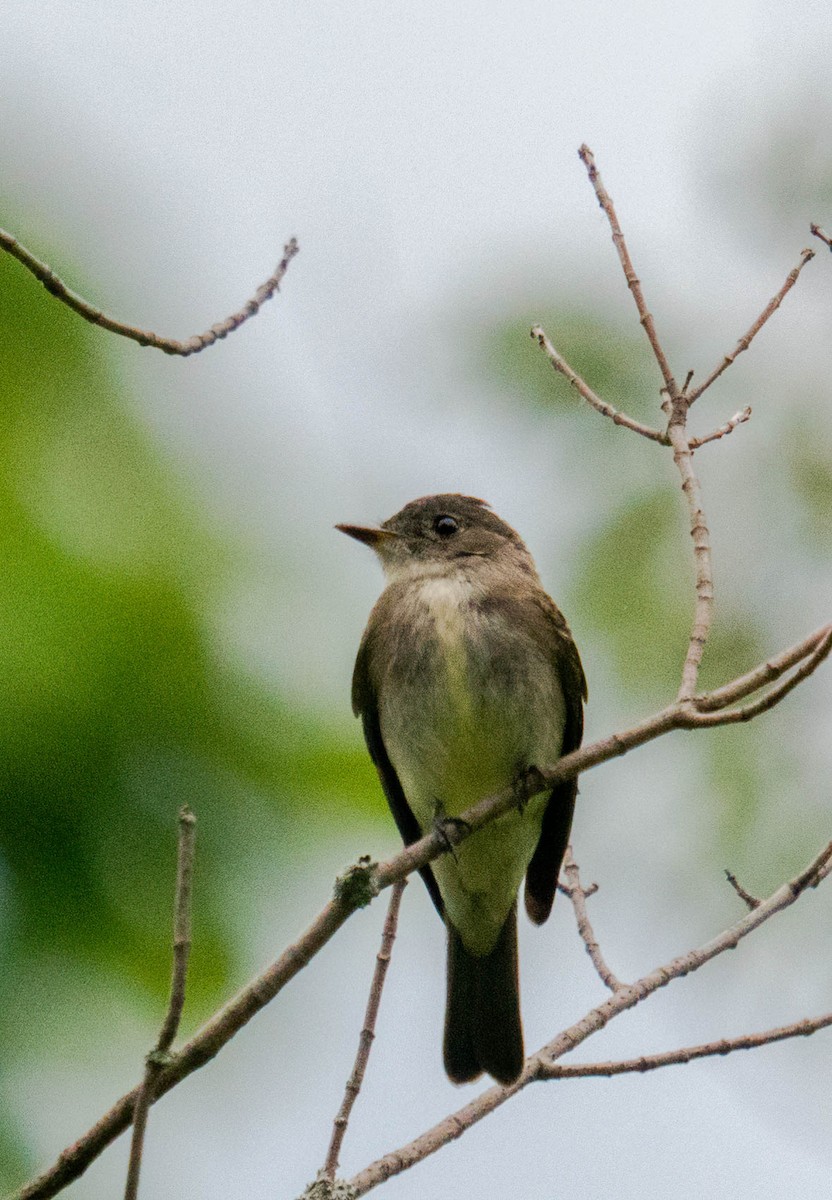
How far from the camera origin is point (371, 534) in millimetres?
4891

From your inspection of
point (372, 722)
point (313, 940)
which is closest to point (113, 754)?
point (313, 940)

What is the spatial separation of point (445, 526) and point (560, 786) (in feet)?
3.35

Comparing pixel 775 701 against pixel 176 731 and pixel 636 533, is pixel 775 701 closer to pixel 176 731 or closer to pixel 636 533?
pixel 176 731

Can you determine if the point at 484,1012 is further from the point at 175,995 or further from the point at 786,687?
the point at 175,995

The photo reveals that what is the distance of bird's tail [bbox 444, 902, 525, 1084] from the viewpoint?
4.42m

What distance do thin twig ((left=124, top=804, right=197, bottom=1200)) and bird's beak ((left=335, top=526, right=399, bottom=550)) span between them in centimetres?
273

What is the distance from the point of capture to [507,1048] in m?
4.45

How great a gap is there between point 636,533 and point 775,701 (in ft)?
7.96

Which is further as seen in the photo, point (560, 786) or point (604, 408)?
point (560, 786)

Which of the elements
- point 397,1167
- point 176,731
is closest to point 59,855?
point 176,731

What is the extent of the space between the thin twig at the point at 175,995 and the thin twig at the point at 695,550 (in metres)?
1.23

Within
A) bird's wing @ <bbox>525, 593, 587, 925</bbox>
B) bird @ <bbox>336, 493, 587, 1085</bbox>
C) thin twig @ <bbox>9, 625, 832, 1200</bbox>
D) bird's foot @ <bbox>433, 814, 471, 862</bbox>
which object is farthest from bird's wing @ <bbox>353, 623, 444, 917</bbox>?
thin twig @ <bbox>9, 625, 832, 1200</bbox>

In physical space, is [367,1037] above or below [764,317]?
below

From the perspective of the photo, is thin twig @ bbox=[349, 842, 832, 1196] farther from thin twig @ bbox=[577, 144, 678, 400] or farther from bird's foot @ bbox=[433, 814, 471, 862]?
thin twig @ bbox=[577, 144, 678, 400]
